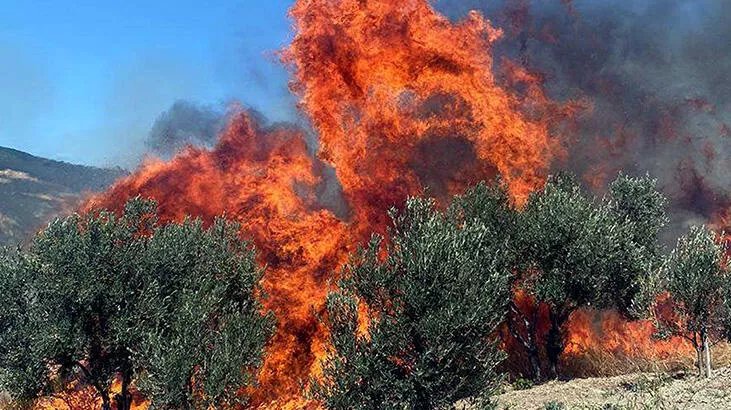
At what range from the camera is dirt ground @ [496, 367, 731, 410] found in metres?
23.2

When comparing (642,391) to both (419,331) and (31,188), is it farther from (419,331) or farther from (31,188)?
(31,188)

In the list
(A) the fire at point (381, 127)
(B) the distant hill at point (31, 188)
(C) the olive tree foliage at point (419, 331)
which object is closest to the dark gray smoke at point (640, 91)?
(A) the fire at point (381, 127)

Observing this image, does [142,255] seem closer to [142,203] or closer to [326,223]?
[142,203]

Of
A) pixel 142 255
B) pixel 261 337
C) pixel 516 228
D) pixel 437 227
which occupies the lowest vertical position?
pixel 261 337

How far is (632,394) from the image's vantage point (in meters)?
25.8

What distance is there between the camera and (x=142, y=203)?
29.7 meters

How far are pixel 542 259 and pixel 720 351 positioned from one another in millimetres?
12277

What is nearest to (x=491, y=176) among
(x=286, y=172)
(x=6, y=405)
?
(x=286, y=172)

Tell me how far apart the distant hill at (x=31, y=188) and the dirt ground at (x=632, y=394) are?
98.4 metres

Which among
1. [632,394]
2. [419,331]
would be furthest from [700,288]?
[419,331]

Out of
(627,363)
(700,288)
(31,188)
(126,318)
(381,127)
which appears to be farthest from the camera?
(31,188)

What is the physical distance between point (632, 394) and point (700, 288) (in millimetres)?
5628

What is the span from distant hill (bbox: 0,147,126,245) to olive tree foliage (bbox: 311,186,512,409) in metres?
98.4

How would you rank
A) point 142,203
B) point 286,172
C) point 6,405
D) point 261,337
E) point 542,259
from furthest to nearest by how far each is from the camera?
1. point 286,172
2. point 6,405
3. point 542,259
4. point 142,203
5. point 261,337
